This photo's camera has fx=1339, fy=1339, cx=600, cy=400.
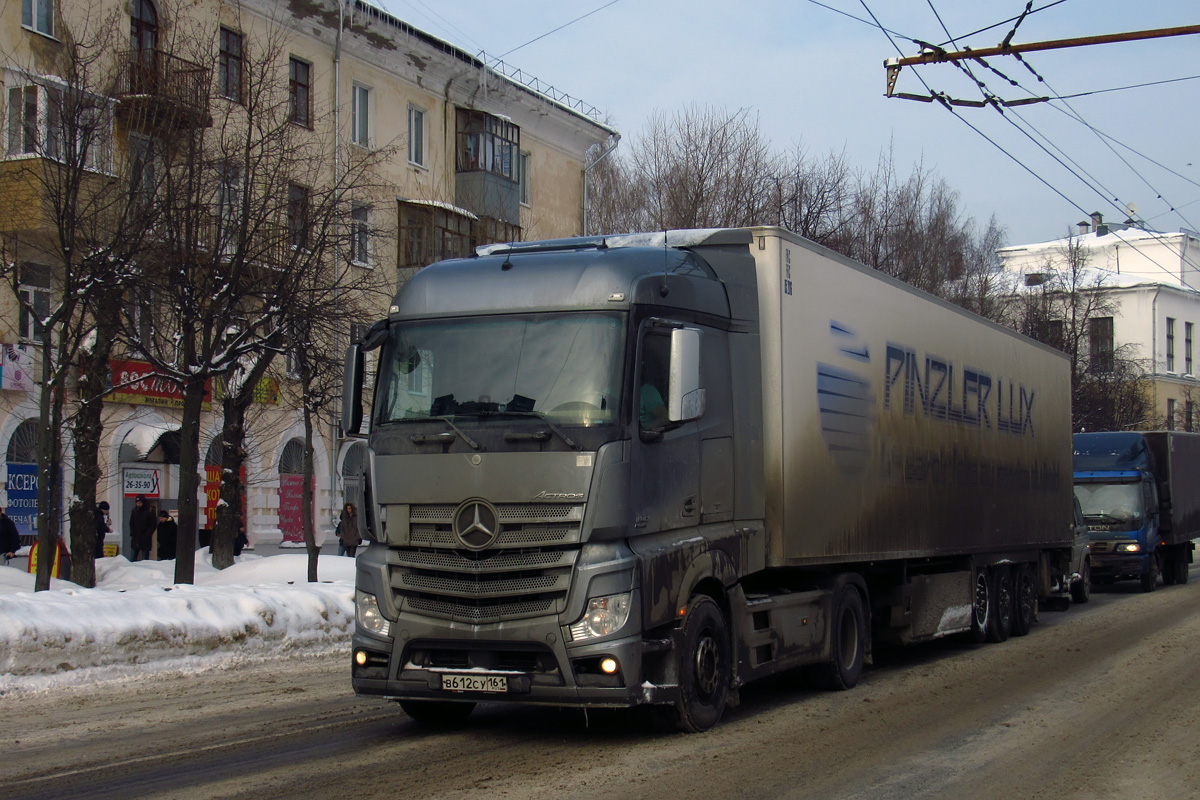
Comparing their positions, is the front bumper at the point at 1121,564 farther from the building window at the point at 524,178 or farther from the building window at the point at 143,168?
the building window at the point at 524,178

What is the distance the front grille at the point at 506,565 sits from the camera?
7977mm

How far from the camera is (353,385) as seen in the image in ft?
30.0

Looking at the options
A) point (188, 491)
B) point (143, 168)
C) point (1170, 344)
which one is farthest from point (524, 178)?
point (1170, 344)

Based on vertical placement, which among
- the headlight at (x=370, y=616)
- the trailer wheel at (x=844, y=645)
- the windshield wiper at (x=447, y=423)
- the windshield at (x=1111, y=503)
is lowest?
the trailer wheel at (x=844, y=645)

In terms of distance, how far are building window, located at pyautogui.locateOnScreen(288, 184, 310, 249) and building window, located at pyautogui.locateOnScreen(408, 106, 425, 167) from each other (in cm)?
1698

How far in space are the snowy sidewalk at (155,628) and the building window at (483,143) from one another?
A: 2139cm

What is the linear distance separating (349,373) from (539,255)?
1.54 meters

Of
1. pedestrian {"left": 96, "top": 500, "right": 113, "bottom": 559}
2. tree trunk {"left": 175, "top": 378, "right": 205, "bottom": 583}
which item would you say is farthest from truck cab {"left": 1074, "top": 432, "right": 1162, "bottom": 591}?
pedestrian {"left": 96, "top": 500, "right": 113, "bottom": 559}

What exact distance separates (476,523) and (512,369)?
3.25 feet

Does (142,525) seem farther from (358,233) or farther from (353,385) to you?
(353,385)

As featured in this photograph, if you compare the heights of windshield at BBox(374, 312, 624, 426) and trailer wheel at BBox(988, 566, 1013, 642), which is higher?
windshield at BBox(374, 312, 624, 426)

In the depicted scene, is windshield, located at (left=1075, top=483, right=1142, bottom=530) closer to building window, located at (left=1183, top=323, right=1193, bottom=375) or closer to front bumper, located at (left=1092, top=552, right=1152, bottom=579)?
front bumper, located at (left=1092, top=552, right=1152, bottom=579)

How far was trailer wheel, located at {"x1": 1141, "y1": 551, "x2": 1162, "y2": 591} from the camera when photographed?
25.0 m

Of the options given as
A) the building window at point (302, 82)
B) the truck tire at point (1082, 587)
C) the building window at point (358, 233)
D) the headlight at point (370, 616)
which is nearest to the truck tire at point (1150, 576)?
the truck tire at point (1082, 587)
